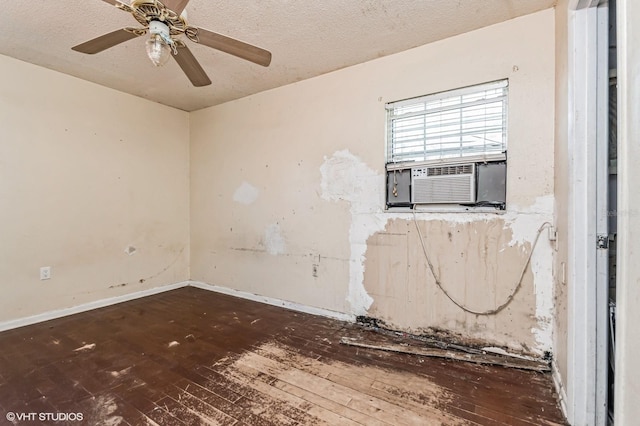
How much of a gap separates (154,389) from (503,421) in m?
2.10

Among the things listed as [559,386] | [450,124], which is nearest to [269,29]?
[450,124]

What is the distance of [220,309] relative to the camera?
136 inches

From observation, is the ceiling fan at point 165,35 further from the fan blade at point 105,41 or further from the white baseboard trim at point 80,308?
the white baseboard trim at point 80,308

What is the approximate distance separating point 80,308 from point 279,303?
2.23 m

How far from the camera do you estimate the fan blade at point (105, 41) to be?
1807 millimetres

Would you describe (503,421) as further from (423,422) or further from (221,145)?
(221,145)

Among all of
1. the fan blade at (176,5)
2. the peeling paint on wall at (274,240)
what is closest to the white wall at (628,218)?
the fan blade at (176,5)

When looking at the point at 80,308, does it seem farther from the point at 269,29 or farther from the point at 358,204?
the point at 269,29

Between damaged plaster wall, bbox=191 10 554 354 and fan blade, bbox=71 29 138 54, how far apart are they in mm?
1822

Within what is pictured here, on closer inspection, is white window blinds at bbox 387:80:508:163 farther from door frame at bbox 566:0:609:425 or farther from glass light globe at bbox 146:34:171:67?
glass light globe at bbox 146:34:171:67

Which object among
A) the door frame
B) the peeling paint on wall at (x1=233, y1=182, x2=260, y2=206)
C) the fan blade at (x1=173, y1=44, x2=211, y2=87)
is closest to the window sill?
the door frame

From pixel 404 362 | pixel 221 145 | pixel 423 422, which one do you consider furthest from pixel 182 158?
pixel 423 422

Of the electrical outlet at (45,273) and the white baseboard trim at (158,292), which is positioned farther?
the electrical outlet at (45,273)

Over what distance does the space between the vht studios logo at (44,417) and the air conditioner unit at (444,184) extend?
108 inches
